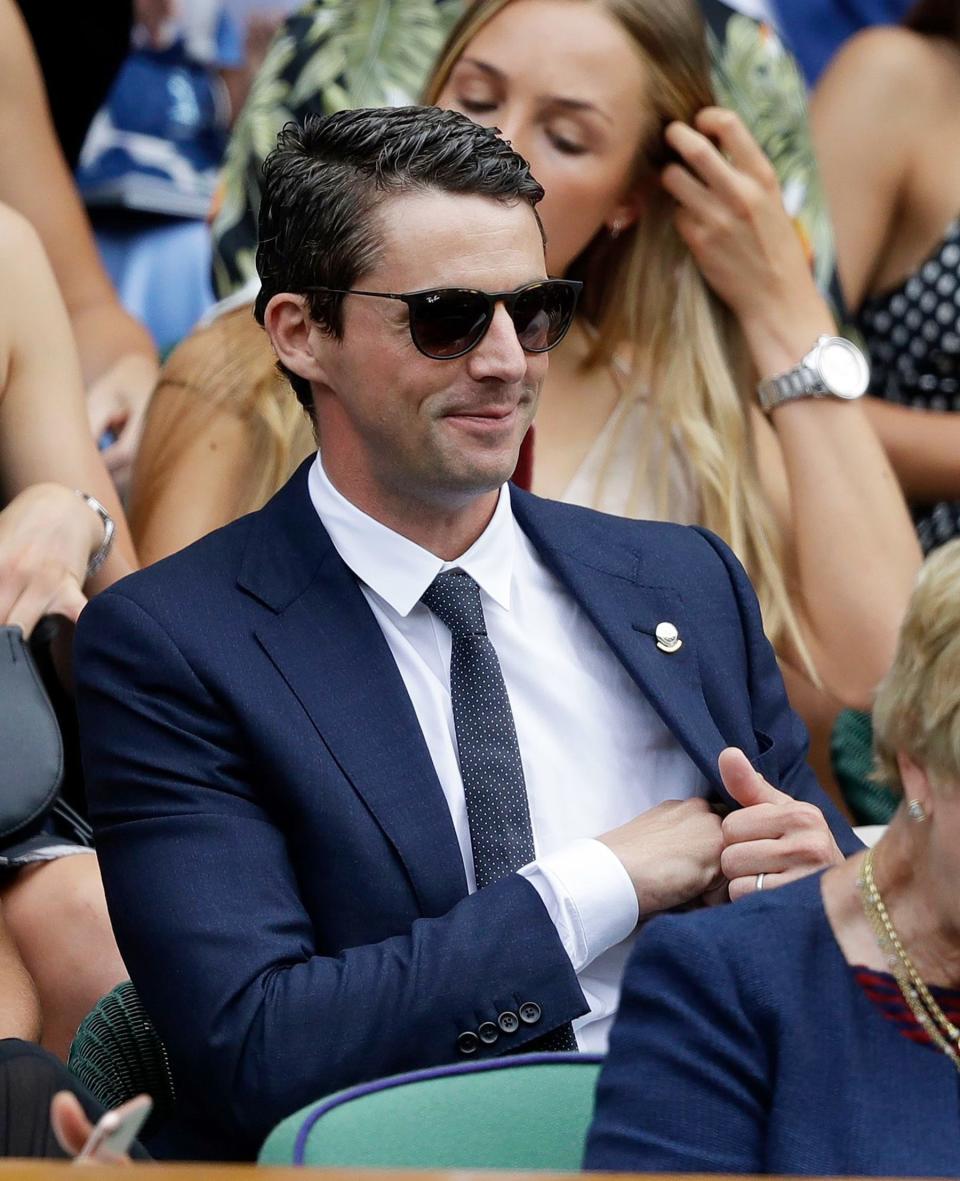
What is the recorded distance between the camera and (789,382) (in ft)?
11.0

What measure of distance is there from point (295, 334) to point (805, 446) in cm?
121

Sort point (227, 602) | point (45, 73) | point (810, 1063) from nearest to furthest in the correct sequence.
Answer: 1. point (810, 1063)
2. point (227, 602)
3. point (45, 73)

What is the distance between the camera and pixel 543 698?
2.32 meters

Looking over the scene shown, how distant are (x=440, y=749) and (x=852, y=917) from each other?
616 millimetres

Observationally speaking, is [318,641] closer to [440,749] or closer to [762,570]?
[440,749]

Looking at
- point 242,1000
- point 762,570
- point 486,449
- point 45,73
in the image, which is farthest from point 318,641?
point 45,73

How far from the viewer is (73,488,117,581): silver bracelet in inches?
109

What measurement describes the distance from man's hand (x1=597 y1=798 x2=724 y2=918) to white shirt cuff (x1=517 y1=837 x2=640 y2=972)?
0.02 m

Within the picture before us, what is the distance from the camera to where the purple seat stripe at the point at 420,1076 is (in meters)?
1.68

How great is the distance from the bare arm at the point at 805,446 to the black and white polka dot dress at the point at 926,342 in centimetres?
52

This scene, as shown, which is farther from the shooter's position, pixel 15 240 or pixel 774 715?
pixel 15 240

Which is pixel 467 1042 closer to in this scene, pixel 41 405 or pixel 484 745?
pixel 484 745

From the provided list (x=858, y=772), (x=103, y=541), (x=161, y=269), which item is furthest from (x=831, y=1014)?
(x=161, y=269)

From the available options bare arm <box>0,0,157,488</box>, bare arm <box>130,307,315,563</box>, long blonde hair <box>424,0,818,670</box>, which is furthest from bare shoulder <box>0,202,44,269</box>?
long blonde hair <box>424,0,818,670</box>
